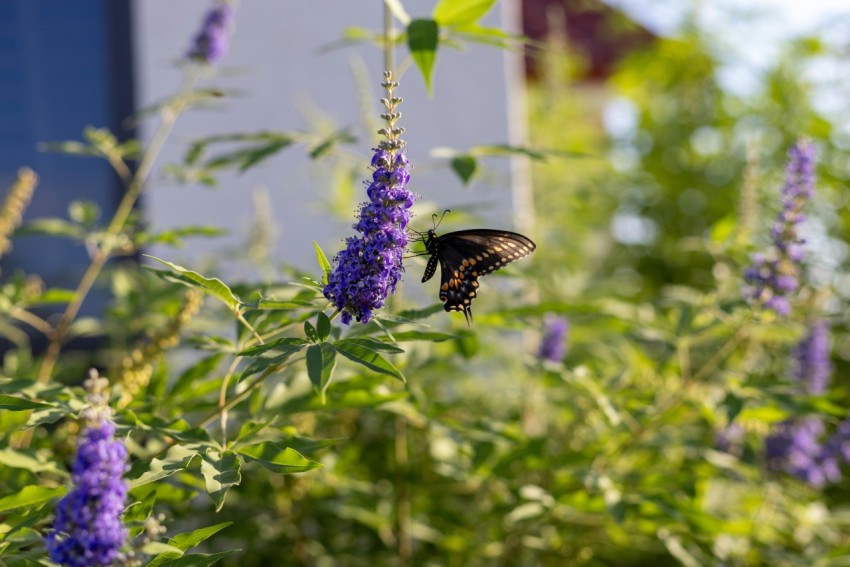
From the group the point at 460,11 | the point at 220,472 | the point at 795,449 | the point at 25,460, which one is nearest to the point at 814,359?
the point at 795,449

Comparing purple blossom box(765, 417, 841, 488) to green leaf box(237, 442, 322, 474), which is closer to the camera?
green leaf box(237, 442, 322, 474)

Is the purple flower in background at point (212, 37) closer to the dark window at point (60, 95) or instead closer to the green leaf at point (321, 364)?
the green leaf at point (321, 364)

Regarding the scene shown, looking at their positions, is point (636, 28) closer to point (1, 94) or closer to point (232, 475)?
point (1, 94)

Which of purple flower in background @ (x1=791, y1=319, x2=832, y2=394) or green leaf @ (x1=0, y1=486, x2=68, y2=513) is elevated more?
green leaf @ (x1=0, y1=486, x2=68, y2=513)

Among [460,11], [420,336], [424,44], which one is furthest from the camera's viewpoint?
[460,11]

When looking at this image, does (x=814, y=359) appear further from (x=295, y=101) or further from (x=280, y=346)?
(x=295, y=101)

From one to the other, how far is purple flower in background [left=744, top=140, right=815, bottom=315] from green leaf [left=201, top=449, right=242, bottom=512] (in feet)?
4.79

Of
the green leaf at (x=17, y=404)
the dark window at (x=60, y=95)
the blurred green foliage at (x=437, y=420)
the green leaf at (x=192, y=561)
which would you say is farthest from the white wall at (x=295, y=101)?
the green leaf at (x=192, y=561)

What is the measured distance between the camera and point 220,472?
69.1 inches

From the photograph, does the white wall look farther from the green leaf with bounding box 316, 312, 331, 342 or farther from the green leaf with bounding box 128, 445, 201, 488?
the green leaf with bounding box 316, 312, 331, 342

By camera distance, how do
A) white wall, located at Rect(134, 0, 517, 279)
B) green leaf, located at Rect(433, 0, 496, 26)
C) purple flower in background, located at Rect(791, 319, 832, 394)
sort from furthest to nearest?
1. white wall, located at Rect(134, 0, 517, 279)
2. purple flower in background, located at Rect(791, 319, 832, 394)
3. green leaf, located at Rect(433, 0, 496, 26)

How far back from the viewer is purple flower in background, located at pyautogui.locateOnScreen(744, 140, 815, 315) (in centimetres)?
253

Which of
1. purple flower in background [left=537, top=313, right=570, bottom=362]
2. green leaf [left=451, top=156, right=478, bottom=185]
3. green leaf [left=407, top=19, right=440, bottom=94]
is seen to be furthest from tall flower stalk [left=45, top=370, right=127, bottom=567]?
purple flower in background [left=537, top=313, right=570, bottom=362]

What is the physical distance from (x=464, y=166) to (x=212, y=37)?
105cm
